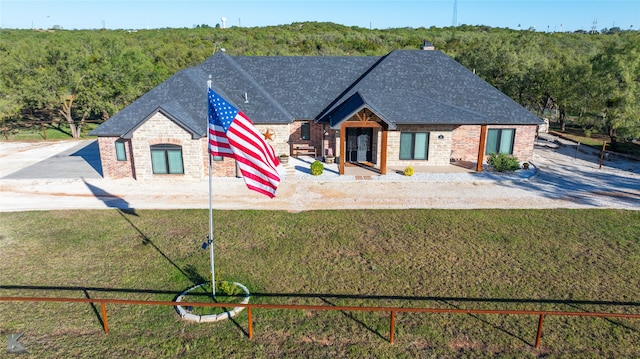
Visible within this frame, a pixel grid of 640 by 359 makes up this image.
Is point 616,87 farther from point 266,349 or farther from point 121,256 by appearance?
point 121,256

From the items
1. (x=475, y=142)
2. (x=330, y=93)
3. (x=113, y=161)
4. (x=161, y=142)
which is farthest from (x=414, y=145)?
(x=113, y=161)

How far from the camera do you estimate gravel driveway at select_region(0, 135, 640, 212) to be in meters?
19.8

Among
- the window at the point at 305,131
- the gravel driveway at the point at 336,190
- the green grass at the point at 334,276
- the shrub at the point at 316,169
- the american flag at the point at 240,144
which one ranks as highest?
the american flag at the point at 240,144

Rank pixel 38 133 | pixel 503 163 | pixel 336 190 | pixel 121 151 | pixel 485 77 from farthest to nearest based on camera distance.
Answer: pixel 485 77, pixel 38 133, pixel 503 163, pixel 121 151, pixel 336 190

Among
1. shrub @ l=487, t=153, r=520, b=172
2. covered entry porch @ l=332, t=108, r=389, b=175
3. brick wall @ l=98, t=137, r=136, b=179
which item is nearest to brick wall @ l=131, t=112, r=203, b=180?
brick wall @ l=98, t=137, r=136, b=179

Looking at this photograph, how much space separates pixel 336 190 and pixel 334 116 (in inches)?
240

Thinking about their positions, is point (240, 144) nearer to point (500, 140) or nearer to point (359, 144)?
point (359, 144)

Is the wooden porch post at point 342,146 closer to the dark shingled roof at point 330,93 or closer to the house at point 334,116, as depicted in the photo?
the house at point 334,116

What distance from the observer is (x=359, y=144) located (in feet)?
90.4

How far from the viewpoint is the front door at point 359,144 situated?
27312mm

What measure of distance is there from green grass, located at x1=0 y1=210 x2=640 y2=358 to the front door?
9525 mm

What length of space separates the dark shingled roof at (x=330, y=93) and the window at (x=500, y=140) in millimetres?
1021

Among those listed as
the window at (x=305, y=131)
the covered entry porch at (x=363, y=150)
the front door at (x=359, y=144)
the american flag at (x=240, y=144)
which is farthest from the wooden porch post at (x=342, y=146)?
the american flag at (x=240, y=144)

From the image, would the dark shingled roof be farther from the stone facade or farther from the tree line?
the tree line
